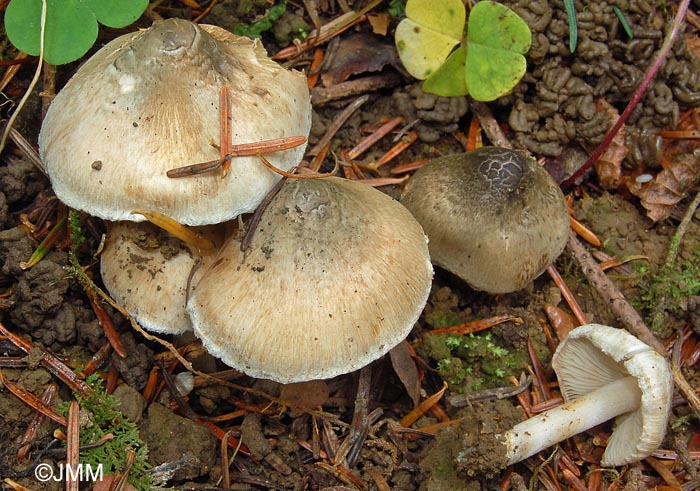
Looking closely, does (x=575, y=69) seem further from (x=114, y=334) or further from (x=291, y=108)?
(x=114, y=334)

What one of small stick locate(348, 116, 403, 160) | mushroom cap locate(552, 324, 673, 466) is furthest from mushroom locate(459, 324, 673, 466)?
small stick locate(348, 116, 403, 160)

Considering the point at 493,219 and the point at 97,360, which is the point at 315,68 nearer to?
the point at 493,219

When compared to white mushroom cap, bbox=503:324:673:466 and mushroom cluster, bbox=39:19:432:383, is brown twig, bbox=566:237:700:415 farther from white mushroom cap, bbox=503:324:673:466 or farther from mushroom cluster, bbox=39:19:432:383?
mushroom cluster, bbox=39:19:432:383

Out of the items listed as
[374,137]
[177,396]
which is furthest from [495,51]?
[177,396]

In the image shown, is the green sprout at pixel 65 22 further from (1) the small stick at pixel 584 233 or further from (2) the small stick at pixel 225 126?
(1) the small stick at pixel 584 233

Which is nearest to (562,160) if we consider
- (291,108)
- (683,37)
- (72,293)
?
(683,37)

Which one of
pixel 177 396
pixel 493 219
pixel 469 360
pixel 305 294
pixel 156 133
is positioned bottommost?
pixel 469 360
